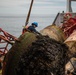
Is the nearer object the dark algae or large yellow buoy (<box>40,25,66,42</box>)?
the dark algae

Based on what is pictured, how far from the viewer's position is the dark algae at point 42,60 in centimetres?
651

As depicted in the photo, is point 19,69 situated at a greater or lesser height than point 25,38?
lesser

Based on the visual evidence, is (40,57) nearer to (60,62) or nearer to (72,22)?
(60,62)

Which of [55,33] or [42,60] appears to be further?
[55,33]

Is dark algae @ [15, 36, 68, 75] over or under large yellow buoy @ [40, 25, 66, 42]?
over

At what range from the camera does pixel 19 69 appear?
22.2 feet

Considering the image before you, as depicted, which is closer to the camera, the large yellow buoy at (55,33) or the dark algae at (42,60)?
the dark algae at (42,60)

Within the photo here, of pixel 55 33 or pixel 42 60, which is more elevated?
pixel 42 60

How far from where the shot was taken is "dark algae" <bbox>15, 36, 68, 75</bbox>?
6.51 meters

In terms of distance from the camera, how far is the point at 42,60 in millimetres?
6531

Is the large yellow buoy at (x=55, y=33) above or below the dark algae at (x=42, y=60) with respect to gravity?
below

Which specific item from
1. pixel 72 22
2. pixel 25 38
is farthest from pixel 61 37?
pixel 25 38

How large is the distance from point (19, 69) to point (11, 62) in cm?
37

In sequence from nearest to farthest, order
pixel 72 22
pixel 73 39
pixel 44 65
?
pixel 44 65 → pixel 73 39 → pixel 72 22
